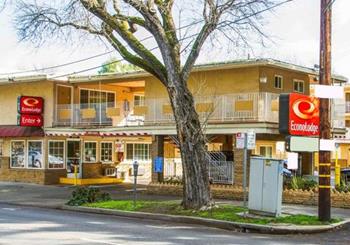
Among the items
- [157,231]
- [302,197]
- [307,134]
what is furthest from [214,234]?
[302,197]

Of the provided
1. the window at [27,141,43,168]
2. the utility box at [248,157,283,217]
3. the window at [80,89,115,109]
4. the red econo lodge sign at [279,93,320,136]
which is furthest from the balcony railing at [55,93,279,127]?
the utility box at [248,157,283,217]

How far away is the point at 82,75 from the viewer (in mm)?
31594

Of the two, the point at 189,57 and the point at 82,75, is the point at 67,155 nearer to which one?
the point at 82,75

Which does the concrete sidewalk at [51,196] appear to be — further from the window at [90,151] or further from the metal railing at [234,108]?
the metal railing at [234,108]

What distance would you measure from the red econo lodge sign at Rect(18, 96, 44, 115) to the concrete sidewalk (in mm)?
4080

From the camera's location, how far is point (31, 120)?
104 feet

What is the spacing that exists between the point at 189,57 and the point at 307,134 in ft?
14.3

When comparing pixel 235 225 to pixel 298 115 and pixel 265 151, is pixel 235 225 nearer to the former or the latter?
pixel 298 115

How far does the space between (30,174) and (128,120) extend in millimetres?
7055

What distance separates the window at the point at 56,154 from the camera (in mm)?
32312

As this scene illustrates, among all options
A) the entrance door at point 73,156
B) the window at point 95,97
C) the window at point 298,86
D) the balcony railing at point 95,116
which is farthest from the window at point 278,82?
the entrance door at point 73,156

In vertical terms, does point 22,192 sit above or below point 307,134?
below

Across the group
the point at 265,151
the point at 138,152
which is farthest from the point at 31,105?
the point at 265,151

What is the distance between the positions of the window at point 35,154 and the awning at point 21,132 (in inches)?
32.4
